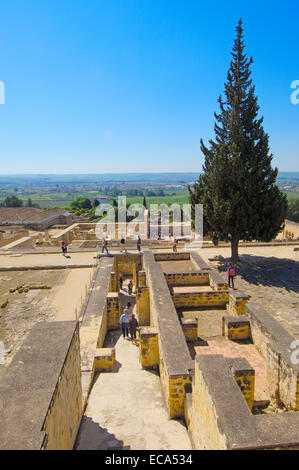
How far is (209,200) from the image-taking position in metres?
13.6

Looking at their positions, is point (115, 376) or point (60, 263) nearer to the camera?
point (115, 376)

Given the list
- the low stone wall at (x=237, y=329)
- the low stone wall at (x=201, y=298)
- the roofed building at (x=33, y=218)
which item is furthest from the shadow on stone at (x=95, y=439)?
the roofed building at (x=33, y=218)

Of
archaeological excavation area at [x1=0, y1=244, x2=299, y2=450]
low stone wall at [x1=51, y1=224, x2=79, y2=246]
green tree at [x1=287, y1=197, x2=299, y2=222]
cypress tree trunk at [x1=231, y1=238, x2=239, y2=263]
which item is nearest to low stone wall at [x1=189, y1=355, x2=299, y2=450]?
archaeological excavation area at [x1=0, y1=244, x2=299, y2=450]

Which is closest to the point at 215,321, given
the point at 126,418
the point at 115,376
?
the point at 115,376

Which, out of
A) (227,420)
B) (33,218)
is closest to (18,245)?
(227,420)

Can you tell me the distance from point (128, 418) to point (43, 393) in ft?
7.64

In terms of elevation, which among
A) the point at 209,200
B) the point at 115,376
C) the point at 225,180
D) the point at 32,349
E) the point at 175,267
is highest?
the point at 225,180

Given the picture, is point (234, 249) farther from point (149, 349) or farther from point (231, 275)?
point (149, 349)

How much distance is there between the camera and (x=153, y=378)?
6.82 m

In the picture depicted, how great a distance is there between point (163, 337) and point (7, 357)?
12.3 ft

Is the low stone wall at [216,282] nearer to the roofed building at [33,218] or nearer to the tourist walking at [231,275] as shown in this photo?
the tourist walking at [231,275]

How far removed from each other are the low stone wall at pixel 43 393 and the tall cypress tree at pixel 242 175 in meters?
9.64

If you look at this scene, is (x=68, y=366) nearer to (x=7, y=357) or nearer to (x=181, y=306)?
(x=7, y=357)
